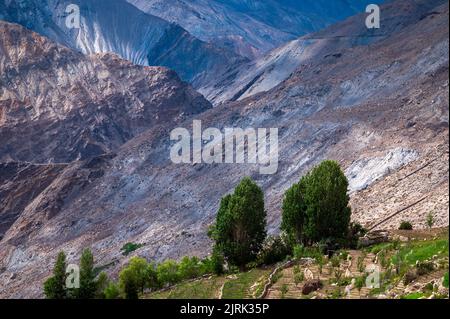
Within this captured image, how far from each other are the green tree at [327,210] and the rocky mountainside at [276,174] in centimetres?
Result: 954

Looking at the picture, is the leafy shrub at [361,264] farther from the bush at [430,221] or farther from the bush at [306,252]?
the bush at [430,221]

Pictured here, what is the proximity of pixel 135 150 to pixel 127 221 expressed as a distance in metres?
19.1

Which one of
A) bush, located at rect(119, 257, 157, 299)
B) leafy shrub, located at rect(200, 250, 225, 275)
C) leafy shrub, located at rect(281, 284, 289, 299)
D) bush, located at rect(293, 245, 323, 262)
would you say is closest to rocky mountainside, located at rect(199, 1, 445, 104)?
bush, located at rect(119, 257, 157, 299)

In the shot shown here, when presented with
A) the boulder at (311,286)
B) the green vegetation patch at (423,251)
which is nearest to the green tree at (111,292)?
the boulder at (311,286)

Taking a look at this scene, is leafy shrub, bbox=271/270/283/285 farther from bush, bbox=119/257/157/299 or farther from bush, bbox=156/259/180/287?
bush, bbox=156/259/180/287

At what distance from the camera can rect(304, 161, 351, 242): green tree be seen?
37.3 m

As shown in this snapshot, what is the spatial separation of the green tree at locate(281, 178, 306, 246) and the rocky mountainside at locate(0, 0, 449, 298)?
9.73 metres

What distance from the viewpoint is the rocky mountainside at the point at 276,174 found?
202 feet

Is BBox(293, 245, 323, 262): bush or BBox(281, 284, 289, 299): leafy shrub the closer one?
BBox(281, 284, 289, 299): leafy shrub

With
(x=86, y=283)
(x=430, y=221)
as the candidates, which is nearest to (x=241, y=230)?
(x=86, y=283)

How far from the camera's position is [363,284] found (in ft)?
88.2

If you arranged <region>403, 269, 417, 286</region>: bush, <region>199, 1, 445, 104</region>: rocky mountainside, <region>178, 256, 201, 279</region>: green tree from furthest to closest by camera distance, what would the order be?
<region>199, 1, 445, 104</region>: rocky mountainside < <region>178, 256, 201, 279</region>: green tree < <region>403, 269, 417, 286</region>: bush

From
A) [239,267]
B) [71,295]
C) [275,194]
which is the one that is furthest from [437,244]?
[275,194]
